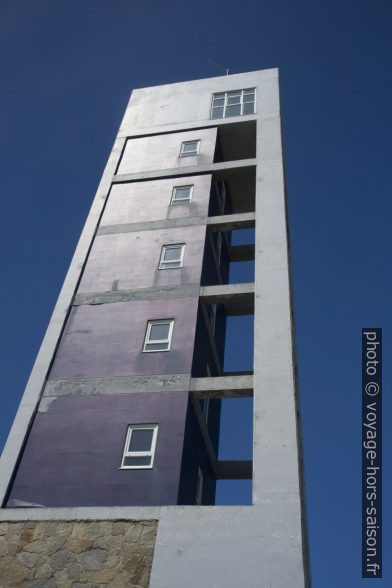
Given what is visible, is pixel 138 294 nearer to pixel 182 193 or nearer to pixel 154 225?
pixel 154 225

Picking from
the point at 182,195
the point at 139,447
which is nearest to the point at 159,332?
the point at 139,447

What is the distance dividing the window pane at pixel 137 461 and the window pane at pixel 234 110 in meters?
17.0

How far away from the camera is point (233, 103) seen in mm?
27375

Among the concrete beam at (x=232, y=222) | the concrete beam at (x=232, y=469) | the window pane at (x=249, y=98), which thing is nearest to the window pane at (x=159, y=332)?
the concrete beam at (x=232, y=469)

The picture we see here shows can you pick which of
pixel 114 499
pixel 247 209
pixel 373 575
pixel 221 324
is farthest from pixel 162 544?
pixel 247 209

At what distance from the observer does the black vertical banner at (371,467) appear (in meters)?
14.8

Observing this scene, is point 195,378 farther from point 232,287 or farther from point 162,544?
point 162,544

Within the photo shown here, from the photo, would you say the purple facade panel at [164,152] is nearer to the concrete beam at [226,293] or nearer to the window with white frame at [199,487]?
the concrete beam at [226,293]

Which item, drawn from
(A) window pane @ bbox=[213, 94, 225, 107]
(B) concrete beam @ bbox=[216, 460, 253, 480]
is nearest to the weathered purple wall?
(B) concrete beam @ bbox=[216, 460, 253, 480]

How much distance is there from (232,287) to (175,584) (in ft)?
28.8

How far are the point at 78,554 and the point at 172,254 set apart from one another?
32.5 ft

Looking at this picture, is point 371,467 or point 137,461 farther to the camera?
point 371,467

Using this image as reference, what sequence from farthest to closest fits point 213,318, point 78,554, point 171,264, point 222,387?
point 213,318 < point 171,264 < point 222,387 < point 78,554

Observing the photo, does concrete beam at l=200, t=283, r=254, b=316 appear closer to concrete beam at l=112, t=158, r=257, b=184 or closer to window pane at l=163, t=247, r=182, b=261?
window pane at l=163, t=247, r=182, b=261
